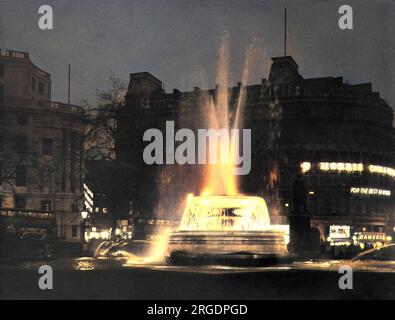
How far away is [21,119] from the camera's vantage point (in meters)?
54.7

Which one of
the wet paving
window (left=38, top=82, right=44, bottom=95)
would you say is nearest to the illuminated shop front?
window (left=38, top=82, right=44, bottom=95)

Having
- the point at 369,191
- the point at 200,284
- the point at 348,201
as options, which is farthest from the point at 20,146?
the point at 369,191

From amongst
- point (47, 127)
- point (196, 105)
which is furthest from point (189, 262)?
point (196, 105)

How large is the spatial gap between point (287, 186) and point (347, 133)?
35.6ft

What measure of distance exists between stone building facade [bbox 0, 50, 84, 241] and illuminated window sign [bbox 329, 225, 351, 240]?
29117mm

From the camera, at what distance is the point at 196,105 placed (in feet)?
232

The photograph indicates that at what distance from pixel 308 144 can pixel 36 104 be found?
33059 millimetres

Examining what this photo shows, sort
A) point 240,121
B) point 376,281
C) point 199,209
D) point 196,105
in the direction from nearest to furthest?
point 376,281
point 199,209
point 196,105
point 240,121

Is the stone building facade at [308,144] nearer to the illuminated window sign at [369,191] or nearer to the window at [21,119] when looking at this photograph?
the illuminated window sign at [369,191]

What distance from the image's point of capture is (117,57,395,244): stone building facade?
70.8 metres

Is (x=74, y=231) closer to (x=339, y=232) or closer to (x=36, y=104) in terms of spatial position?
(x=36, y=104)

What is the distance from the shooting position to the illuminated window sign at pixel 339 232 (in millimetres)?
68688

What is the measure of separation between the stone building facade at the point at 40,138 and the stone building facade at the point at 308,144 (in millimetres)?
13394
